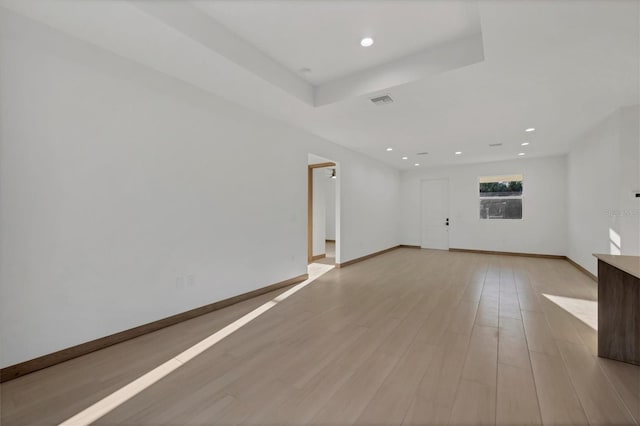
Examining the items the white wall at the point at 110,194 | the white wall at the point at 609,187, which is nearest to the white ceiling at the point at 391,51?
the white wall at the point at 110,194

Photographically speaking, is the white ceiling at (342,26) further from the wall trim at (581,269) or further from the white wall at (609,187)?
the wall trim at (581,269)

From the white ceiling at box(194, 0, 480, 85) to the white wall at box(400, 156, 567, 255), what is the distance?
6460mm

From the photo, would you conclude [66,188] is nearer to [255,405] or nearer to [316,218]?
[255,405]

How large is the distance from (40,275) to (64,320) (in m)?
0.42

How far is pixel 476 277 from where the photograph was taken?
523cm

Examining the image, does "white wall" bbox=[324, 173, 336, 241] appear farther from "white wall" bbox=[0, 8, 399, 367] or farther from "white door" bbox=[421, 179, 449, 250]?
"white wall" bbox=[0, 8, 399, 367]

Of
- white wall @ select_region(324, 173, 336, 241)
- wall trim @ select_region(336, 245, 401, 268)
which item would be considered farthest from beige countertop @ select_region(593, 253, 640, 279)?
white wall @ select_region(324, 173, 336, 241)

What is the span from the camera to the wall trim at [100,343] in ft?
6.77

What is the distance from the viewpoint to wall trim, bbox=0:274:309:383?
6.77 feet

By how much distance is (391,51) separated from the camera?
9.80ft

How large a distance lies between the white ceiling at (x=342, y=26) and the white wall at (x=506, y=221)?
254 inches

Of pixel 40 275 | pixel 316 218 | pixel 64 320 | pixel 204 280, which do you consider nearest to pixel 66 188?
pixel 40 275

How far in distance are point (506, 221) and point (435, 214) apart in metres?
1.91

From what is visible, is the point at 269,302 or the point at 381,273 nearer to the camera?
the point at 269,302
